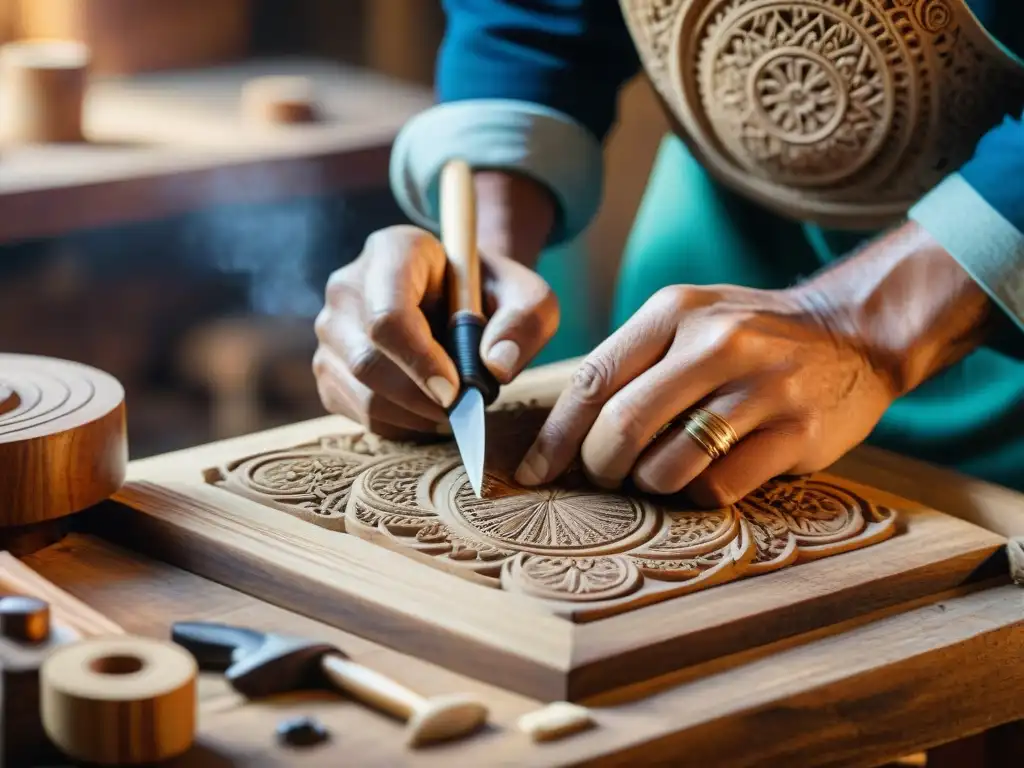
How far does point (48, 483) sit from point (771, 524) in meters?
0.46

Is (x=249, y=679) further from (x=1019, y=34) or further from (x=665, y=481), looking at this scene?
(x=1019, y=34)

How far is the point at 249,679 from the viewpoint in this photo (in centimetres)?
78

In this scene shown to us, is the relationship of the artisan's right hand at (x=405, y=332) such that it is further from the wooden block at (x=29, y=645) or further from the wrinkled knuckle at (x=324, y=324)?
the wooden block at (x=29, y=645)

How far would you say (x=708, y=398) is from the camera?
100 cm

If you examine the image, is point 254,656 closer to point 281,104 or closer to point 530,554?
point 530,554

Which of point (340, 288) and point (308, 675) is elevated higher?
point (340, 288)

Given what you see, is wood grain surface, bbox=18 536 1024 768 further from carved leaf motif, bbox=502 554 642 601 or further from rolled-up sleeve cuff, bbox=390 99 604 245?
rolled-up sleeve cuff, bbox=390 99 604 245

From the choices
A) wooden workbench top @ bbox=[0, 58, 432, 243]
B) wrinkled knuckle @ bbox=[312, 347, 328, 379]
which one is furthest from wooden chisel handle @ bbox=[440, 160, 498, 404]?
wooden workbench top @ bbox=[0, 58, 432, 243]

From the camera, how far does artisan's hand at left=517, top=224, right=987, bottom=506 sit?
982mm

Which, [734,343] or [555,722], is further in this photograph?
[734,343]

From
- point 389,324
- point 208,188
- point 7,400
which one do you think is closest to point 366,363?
point 389,324

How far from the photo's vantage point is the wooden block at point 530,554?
82 centimetres

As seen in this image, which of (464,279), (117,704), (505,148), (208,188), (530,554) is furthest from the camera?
(208,188)

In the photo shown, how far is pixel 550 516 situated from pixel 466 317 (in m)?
0.19
